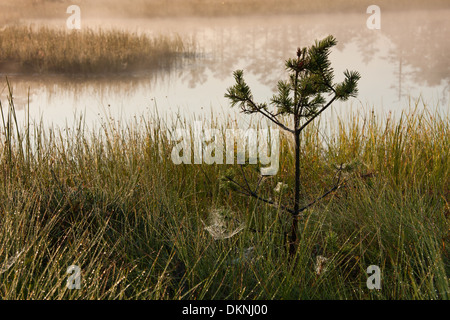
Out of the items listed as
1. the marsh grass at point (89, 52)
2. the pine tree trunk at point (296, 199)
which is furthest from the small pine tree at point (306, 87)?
the marsh grass at point (89, 52)

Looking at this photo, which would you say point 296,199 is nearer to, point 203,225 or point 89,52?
point 203,225

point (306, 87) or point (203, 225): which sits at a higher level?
point (306, 87)

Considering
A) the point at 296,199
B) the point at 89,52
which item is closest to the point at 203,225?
the point at 296,199

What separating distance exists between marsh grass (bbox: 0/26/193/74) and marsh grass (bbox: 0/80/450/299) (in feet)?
29.3

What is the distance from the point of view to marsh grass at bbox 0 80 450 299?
291cm

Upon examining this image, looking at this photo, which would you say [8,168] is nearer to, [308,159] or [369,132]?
[308,159]

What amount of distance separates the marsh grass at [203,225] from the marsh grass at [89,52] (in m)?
8.92

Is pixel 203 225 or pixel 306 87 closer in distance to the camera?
pixel 306 87

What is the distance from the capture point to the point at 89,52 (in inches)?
575

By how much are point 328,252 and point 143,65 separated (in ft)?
39.1

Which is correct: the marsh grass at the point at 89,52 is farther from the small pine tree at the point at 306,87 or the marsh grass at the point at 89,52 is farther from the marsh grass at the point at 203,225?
the small pine tree at the point at 306,87

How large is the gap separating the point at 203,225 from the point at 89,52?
11929 millimetres
